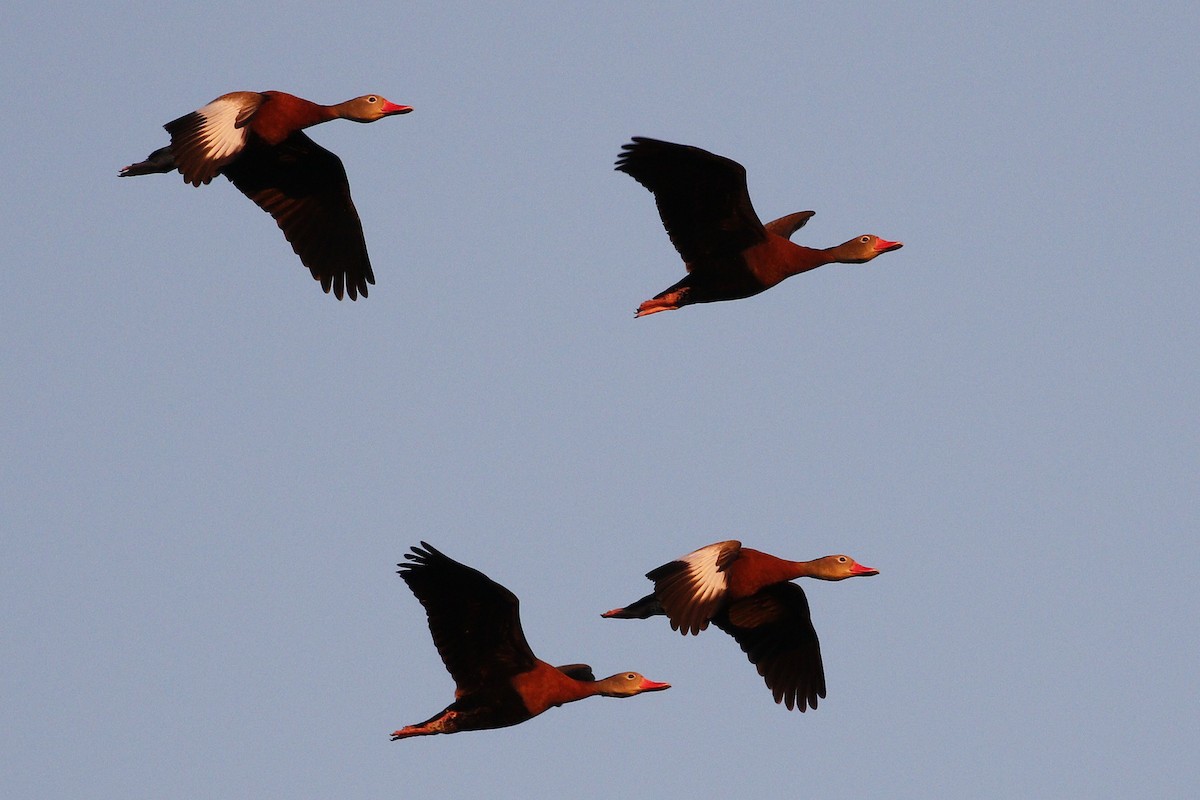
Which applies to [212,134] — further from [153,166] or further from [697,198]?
[697,198]

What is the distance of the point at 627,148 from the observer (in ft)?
55.9

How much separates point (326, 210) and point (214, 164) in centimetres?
198

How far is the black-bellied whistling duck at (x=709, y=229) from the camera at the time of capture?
1705cm

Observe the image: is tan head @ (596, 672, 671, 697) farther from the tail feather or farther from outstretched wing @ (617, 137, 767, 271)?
the tail feather

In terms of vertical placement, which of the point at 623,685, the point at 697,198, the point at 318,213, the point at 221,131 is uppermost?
the point at 221,131

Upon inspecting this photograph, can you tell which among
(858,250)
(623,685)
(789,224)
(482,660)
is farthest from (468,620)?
(789,224)

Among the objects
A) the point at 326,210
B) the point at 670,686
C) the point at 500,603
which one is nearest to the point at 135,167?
the point at 326,210

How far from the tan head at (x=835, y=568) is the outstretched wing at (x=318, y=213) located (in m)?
4.75

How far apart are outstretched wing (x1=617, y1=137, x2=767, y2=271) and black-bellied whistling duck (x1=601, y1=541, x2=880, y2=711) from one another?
274 cm

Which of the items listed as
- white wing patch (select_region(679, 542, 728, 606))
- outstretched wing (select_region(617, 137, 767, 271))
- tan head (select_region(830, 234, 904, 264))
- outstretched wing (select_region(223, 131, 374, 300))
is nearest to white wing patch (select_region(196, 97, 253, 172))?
outstretched wing (select_region(223, 131, 374, 300))

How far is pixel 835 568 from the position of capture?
17594mm

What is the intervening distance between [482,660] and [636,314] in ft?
12.8

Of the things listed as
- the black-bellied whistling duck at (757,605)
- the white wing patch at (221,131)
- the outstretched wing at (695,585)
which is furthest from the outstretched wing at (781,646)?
the white wing patch at (221,131)

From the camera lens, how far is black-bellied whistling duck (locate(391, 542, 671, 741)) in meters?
Answer: 15.3
